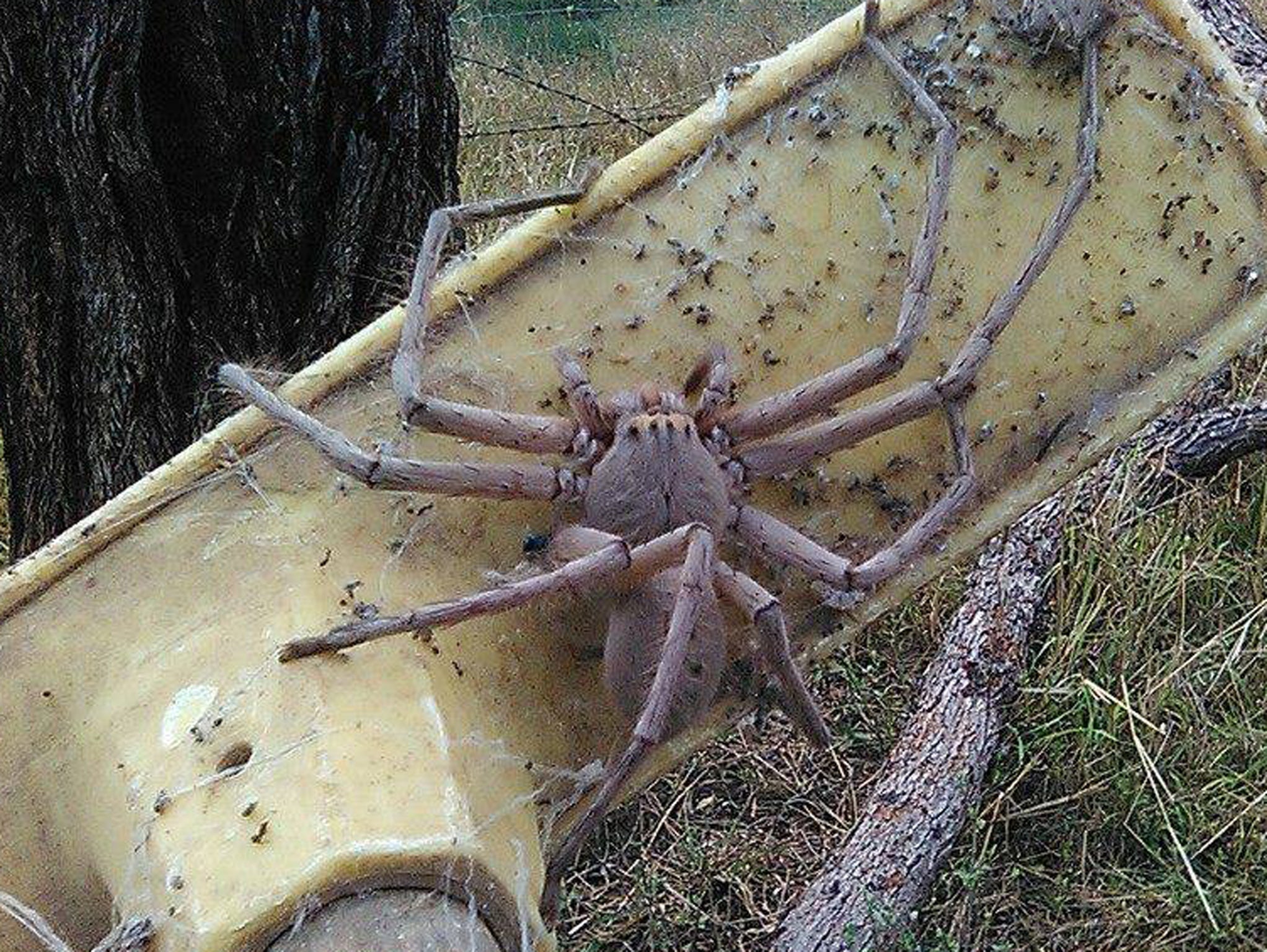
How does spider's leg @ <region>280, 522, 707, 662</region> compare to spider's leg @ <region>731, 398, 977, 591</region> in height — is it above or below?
above

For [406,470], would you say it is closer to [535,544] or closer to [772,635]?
[535,544]

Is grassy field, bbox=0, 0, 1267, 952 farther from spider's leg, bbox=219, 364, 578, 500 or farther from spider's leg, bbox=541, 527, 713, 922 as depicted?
spider's leg, bbox=219, 364, 578, 500

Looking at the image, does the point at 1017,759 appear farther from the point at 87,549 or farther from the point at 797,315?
the point at 87,549

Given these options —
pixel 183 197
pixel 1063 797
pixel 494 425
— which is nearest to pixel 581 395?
pixel 494 425

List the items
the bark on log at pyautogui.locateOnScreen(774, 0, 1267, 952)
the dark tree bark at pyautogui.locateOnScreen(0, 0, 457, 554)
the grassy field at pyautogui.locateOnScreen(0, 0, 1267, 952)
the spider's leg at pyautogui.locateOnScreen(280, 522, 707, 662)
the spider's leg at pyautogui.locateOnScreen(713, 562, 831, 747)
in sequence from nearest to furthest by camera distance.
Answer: the spider's leg at pyautogui.locateOnScreen(280, 522, 707, 662) < the spider's leg at pyautogui.locateOnScreen(713, 562, 831, 747) < the dark tree bark at pyautogui.locateOnScreen(0, 0, 457, 554) < the bark on log at pyautogui.locateOnScreen(774, 0, 1267, 952) < the grassy field at pyautogui.locateOnScreen(0, 0, 1267, 952)

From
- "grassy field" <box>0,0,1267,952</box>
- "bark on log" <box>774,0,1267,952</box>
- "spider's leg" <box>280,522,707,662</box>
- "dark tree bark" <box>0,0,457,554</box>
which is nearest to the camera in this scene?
"spider's leg" <box>280,522,707,662</box>

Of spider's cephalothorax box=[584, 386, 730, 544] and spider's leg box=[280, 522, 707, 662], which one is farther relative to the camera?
spider's cephalothorax box=[584, 386, 730, 544]

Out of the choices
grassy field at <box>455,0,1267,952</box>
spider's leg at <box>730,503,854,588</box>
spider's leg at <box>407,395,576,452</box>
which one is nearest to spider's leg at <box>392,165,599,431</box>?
spider's leg at <box>407,395,576,452</box>

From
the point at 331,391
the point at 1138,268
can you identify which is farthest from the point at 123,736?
the point at 1138,268
